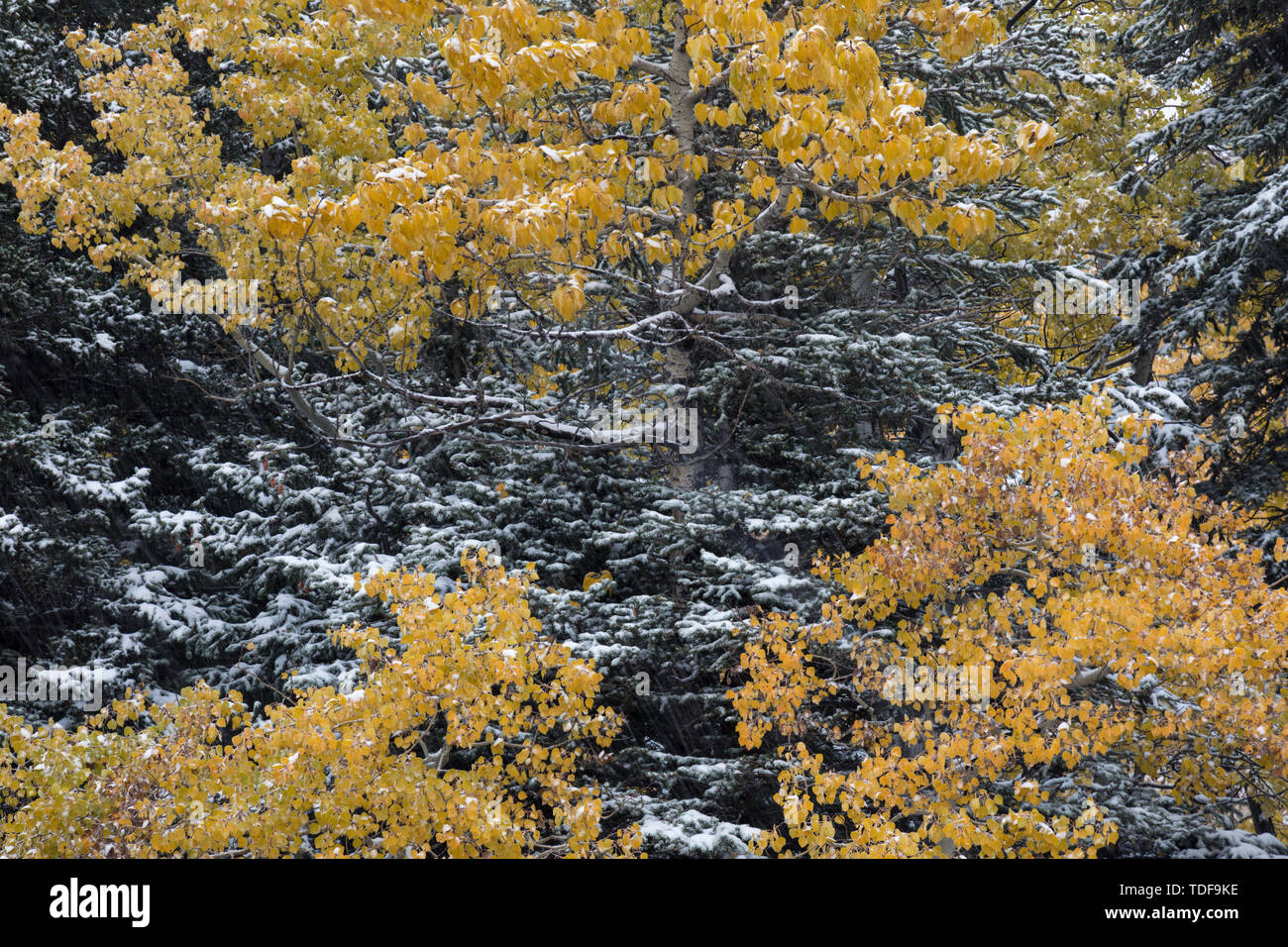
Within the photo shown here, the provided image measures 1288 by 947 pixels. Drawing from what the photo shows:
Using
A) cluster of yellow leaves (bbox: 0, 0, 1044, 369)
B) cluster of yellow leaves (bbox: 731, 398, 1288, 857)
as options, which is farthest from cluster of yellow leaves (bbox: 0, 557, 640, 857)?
cluster of yellow leaves (bbox: 0, 0, 1044, 369)

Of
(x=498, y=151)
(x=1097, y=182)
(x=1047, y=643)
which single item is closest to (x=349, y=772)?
(x=498, y=151)

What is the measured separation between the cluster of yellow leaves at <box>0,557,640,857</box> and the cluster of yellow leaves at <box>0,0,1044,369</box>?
210 centimetres

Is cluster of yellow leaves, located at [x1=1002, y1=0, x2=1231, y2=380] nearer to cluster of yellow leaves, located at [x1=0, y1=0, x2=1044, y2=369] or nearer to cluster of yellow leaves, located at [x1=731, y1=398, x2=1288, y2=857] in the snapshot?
cluster of yellow leaves, located at [x1=0, y1=0, x2=1044, y2=369]

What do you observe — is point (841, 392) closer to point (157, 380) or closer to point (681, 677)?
point (681, 677)

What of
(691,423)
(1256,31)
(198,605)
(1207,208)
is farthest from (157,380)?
(1256,31)

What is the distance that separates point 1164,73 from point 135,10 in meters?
14.0

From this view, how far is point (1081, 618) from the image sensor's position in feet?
19.0

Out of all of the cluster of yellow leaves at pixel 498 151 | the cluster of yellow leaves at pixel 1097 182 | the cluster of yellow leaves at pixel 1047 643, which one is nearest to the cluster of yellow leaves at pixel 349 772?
the cluster of yellow leaves at pixel 1047 643

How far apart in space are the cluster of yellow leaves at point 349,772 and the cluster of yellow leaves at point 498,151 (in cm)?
210

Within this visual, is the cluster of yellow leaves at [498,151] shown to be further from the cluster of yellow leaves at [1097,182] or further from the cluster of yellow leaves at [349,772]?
the cluster of yellow leaves at [1097,182]

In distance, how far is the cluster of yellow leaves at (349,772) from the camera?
5797 mm

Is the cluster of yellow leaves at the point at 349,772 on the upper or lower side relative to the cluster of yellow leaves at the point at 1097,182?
lower

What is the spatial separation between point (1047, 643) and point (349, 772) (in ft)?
14.0

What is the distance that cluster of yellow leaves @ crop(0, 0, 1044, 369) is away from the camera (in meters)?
5.72
